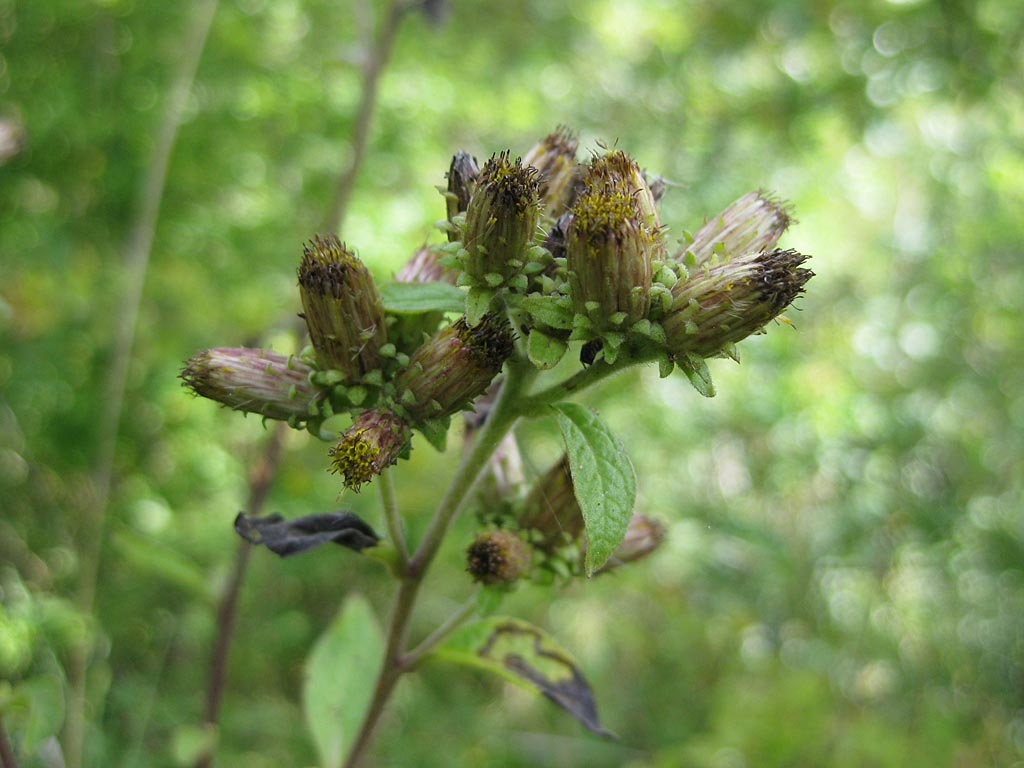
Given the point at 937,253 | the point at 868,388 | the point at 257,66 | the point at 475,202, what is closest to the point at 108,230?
the point at 257,66

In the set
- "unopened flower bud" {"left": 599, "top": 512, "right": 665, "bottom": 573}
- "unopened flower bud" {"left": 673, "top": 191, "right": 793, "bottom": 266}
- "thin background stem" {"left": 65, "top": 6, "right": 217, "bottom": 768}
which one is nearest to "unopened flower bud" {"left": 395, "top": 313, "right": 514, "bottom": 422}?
"unopened flower bud" {"left": 673, "top": 191, "right": 793, "bottom": 266}

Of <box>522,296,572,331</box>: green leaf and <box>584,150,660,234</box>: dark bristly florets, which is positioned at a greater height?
<box>584,150,660,234</box>: dark bristly florets

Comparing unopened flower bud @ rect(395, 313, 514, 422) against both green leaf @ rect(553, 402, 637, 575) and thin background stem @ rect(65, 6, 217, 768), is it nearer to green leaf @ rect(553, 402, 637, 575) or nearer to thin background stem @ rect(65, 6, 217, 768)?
green leaf @ rect(553, 402, 637, 575)

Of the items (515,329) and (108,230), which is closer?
(515,329)

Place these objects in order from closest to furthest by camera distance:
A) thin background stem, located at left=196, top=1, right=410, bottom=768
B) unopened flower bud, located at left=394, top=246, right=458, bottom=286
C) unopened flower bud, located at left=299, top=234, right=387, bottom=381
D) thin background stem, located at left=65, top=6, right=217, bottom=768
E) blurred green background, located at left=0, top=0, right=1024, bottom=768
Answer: unopened flower bud, located at left=299, top=234, right=387, bottom=381 < unopened flower bud, located at left=394, top=246, right=458, bottom=286 < thin background stem, located at left=196, top=1, right=410, bottom=768 < thin background stem, located at left=65, top=6, right=217, bottom=768 < blurred green background, located at left=0, top=0, right=1024, bottom=768

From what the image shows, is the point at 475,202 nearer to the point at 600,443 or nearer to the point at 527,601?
the point at 600,443

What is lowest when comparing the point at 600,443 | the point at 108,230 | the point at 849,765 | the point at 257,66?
the point at 849,765

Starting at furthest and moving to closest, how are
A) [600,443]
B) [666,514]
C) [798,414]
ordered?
[798,414] → [666,514] → [600,443]

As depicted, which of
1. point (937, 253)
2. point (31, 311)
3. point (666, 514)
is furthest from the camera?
point (937, 253)
